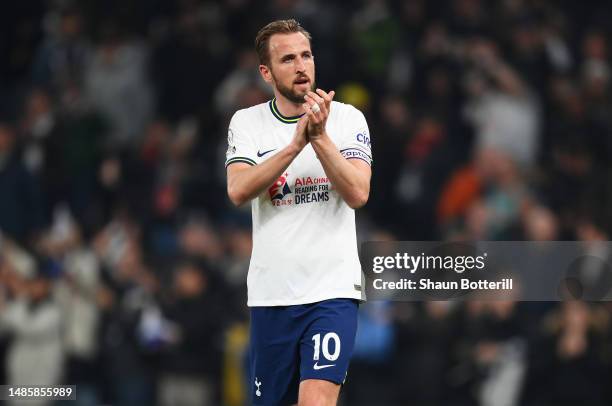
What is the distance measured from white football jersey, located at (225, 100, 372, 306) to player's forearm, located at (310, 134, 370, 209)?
0.90 feet

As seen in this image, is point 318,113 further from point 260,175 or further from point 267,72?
point 267,72

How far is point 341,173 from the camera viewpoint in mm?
6422

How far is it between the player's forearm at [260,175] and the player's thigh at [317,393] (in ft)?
3.13

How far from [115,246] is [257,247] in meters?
8.04

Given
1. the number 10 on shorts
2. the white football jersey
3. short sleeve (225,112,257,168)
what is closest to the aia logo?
the white football jersey

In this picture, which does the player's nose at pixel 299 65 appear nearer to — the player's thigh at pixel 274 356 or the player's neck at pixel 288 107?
the player's neck at pixel 288 107

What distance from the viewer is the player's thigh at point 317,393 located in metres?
6.54

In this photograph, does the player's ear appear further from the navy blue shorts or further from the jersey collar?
the navy blue shorts

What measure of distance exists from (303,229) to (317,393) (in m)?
0.83

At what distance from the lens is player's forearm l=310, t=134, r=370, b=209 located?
6391 mm

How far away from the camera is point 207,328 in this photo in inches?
516

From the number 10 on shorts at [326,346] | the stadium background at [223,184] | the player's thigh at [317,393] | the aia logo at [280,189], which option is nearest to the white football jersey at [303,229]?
the aia logo at [280,189]

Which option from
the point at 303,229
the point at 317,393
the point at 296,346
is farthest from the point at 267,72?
the point at 317,393

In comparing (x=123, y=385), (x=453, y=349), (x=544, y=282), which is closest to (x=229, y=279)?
(x=123, y=385)
